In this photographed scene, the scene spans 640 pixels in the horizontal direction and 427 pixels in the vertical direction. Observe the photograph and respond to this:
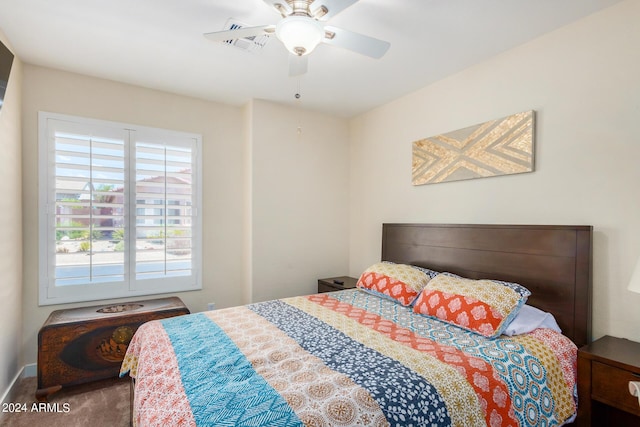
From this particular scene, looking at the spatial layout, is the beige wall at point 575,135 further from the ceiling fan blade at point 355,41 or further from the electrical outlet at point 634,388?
the ceiling fan blade at point 355,41

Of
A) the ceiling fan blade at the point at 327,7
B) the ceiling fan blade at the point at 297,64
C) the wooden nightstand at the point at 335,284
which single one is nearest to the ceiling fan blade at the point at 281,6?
the ceiling fan blade at the point at 327,7

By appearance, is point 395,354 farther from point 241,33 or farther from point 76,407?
point 76,407

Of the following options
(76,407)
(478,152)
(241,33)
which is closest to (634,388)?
(478,152)

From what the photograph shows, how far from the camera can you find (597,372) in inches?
65.2

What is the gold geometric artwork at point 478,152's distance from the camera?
2.33 meters

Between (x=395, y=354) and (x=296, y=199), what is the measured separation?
7.68 ft

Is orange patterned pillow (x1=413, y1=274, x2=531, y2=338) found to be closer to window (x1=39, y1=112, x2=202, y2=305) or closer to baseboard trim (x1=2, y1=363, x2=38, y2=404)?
window (x1=39, y1=112, x2=202, y2=305)

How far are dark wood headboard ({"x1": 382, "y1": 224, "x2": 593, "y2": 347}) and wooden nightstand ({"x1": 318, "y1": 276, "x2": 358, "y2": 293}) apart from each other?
86 cm

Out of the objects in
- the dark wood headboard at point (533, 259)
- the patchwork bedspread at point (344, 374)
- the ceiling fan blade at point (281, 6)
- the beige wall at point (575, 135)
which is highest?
the ceiling fan blade at point (281, 6)

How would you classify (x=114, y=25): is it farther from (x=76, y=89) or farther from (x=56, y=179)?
(x=56, y=179)

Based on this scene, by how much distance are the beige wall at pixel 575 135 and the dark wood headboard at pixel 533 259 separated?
0.31 ft

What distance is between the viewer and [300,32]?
5.41ft

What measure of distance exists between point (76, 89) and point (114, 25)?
3.60ft

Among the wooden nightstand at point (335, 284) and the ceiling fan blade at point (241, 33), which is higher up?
the ceiling fan blade at point (241, 33)
